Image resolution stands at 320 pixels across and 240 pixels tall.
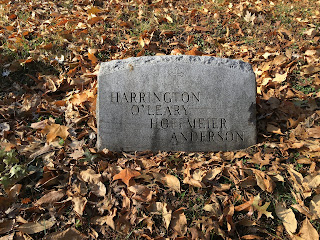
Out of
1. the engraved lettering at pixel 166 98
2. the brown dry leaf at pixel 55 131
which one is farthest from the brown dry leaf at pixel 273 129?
the brown dry leaf at pixel 55 131

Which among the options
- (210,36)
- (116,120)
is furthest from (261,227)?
(210,36)

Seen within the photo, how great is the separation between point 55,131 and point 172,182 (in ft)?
4.30

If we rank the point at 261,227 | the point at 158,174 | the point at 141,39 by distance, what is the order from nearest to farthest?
the point at 261,227
the point at 158,174
the point at 141,39

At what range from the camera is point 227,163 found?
285cm

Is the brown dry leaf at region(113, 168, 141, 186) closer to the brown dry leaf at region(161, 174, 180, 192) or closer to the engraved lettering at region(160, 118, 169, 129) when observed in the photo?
the brown dry leaf at region(161, 174, 180, 192)

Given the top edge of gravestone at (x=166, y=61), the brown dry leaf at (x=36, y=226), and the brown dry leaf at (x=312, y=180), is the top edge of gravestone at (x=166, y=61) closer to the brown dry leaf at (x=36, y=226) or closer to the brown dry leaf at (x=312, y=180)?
the brown dry leaf at (x=312, y=180)

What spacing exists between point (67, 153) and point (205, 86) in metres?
1.46

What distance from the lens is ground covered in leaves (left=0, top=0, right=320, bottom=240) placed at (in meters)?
2.36

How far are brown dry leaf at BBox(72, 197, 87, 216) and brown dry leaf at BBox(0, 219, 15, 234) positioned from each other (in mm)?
463

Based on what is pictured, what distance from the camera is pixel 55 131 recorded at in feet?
10.1

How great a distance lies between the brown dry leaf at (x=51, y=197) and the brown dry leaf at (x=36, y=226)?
179 mm

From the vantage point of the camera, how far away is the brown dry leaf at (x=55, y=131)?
9.98ft

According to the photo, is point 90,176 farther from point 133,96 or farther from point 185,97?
point 185,97

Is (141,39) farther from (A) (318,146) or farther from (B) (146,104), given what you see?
(A) (318,146)
